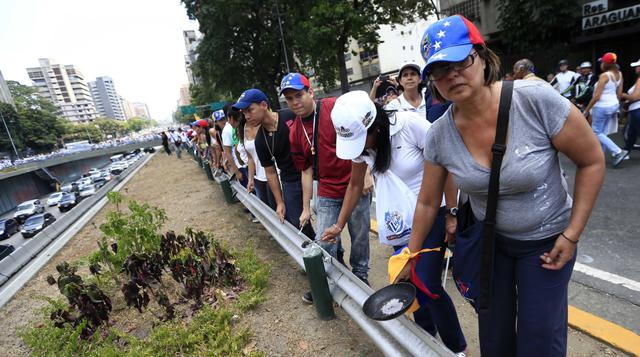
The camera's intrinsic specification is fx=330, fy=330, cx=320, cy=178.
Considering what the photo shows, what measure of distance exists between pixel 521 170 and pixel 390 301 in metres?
0.94

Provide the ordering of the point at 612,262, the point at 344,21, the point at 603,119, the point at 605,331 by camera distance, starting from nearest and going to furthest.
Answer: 1. the point at 605,331
2. the point at 612,262
3. the point at 603,119
4. the point at 344,21

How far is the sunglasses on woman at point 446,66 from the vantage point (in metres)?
1.28

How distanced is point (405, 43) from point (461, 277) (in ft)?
132

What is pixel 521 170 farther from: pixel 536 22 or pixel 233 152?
pixel 536 22

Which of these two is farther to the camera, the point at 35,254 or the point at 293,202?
the point at 35,254

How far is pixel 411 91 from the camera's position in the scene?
3994 mm

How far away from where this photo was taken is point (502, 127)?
130cm

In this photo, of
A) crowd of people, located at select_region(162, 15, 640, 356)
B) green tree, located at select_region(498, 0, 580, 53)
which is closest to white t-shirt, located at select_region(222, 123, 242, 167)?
crowd of people, located at select_region(162, 15, 640, 356)

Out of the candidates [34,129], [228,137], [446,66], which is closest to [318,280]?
[446,66]

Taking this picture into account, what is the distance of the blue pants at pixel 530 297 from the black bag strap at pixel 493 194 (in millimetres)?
79

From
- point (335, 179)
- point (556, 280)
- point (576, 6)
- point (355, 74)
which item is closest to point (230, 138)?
point (335, 179)

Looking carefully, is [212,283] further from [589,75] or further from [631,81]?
[631,81]

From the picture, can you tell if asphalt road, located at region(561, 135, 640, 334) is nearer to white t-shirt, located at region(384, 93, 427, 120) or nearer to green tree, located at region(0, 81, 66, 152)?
white t-shirt, located at region(384, 93, 427, 120)

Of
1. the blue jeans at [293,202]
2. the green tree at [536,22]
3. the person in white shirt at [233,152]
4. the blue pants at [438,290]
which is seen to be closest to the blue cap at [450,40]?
the blue pants at [438,290]
